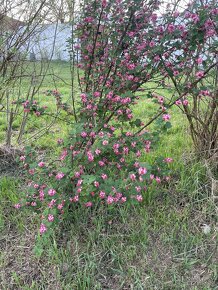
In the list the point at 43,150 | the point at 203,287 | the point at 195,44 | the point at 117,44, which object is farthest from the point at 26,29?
the point at 203,287

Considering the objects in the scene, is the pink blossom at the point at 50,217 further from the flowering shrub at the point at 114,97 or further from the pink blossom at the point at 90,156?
the pink blossom at the point at 90,156

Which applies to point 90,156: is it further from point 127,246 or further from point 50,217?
point 127,246

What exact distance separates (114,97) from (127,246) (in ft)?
3.48

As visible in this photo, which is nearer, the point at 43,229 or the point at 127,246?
the point at 43,229

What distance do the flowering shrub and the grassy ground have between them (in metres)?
0.19

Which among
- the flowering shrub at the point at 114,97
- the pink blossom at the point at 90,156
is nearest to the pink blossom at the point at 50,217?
the flowering shrub at the point at 114,97

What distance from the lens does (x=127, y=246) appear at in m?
2.04

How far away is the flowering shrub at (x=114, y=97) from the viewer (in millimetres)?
1959

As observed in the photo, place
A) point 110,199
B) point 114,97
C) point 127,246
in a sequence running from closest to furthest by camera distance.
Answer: point 110,199, point 127,246, point 114,97

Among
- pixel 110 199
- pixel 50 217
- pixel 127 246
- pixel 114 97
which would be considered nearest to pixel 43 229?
pixel 50 217

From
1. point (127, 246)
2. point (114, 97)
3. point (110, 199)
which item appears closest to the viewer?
point (110, 199)

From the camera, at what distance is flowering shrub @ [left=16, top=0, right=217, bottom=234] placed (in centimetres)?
196

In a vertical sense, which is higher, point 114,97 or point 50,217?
point 114,97

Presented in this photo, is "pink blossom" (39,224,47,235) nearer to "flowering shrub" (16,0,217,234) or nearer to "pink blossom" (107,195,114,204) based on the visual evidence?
"flowering shrub" (16,0,217,234)
